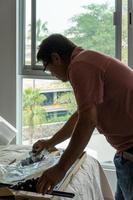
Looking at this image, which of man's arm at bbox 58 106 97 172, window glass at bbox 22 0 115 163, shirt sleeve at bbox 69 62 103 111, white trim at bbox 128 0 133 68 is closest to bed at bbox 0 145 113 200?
man's arm at bbox 58 106 97 172

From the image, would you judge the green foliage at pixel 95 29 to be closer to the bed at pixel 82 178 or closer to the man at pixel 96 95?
the bed at pixel 82 178

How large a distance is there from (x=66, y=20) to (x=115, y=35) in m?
0.48

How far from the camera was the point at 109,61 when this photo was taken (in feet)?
5.27

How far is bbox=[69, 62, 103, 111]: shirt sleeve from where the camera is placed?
1.45 m

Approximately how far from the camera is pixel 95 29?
3.16 m

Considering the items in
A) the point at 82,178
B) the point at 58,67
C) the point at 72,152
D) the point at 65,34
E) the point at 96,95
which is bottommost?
the point at 82,178

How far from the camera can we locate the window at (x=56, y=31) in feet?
10.1

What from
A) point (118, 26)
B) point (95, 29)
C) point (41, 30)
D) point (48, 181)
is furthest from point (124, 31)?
point (48, 181)

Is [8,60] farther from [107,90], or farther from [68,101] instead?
[107,90]

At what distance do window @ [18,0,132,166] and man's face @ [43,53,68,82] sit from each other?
58.4 inches

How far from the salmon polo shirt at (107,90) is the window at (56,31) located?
1.46 meters

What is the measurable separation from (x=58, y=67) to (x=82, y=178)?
1.95 ft

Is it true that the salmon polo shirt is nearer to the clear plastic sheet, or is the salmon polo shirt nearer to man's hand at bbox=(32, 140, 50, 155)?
the clear plastic sheet

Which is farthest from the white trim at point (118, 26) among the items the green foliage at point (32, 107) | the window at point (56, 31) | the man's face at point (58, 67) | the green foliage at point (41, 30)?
the man's face at point (58, 67)
